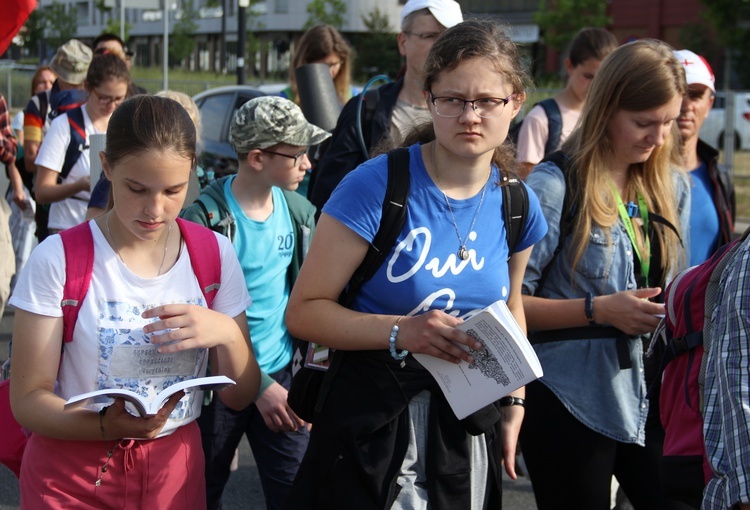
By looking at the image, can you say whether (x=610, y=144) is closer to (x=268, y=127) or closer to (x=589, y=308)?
(x=589, y=308)

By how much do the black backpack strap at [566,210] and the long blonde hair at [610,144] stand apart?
18 mm

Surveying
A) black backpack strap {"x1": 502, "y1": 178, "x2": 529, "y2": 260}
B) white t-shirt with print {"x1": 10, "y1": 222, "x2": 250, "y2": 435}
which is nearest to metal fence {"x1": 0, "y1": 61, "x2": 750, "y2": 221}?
black backpack strap {"x1": 502, "y1": 178, "x2": 529, "y2": 260}

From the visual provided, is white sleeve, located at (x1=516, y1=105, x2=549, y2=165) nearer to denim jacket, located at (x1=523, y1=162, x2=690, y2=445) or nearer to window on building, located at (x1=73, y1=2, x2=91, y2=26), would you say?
denim jacket, located at (x1=523, y1=162, x2=690, y2=445)

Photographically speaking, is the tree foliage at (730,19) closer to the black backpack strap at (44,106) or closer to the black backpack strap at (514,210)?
the black backpack strap at (44,106)

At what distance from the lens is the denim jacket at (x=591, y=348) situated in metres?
3.21

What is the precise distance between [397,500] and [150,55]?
2755 inches

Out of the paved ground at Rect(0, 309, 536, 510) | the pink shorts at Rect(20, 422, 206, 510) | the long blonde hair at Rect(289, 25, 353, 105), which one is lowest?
the paved ground at Rect(0, 309, 536, 510)

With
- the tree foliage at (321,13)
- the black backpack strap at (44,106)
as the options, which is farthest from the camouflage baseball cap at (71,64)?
the tree foliage at (321,13)

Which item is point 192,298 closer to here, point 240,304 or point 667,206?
point 240,304

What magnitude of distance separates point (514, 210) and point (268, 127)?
1269mm

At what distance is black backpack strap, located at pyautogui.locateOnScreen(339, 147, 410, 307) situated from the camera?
2463mm

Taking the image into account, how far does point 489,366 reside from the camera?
2.37 m

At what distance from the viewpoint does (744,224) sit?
44.7 feet

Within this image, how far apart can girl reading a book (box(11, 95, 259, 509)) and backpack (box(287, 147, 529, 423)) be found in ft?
0.69
